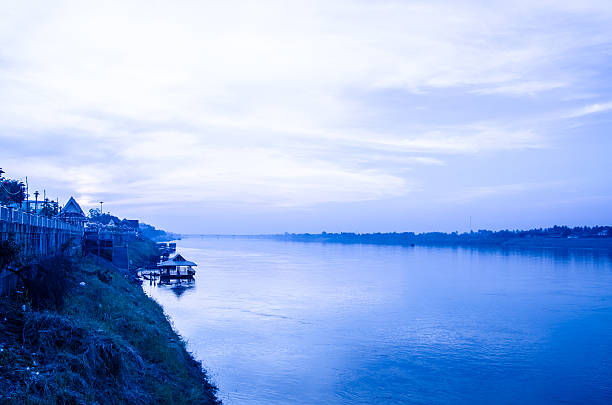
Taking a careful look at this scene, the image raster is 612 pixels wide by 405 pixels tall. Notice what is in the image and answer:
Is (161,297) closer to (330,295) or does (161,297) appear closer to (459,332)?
(330,295)

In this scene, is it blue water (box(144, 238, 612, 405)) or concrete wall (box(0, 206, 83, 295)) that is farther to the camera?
blue water (box(144, 238, 612, 405))

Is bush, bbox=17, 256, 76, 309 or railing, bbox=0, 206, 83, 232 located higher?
railing, bbox=0, 206, 83, 232

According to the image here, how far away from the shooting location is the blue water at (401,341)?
1878cm

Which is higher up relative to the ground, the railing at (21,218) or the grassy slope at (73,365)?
the railing at (21,218)

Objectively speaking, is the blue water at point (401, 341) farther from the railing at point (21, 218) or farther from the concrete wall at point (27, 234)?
the railing at point (21, 218)

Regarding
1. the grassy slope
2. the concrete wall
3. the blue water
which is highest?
the concrete wall

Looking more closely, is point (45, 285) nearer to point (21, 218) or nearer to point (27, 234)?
point (21, 218)

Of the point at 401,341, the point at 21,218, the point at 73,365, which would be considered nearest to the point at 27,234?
the point at 21,218

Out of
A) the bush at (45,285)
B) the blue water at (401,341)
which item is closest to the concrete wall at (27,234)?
the bush at (45,285)

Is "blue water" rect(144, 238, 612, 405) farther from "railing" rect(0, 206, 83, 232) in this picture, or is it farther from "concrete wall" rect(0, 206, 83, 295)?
"railing" rect(0, 206, 83, 232)

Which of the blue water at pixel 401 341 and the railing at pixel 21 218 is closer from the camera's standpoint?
the railing at pixel 21 218

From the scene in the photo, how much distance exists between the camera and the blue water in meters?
18.8

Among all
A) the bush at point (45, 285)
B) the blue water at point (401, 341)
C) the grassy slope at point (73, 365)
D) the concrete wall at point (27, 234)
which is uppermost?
the concrete wall at point (27, 234)

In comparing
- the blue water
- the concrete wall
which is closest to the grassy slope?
the concrete wall
